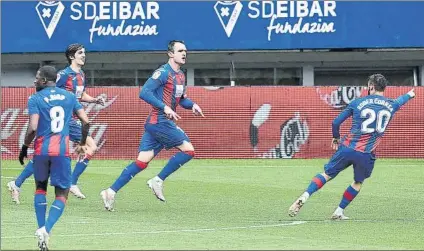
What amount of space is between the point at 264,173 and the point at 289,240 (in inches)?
470

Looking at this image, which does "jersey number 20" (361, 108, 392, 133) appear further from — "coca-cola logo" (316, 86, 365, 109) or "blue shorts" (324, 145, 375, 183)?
"coca-cola logo" (316, 86, 365, 109)

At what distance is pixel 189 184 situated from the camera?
21.1 m

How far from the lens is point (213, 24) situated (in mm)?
36312

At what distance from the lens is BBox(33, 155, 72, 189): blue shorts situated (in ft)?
38.3

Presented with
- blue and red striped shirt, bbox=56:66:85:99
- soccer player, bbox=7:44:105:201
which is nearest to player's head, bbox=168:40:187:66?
soccer player, bbox=7:44:105:201

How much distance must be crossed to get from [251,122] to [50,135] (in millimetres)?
17726

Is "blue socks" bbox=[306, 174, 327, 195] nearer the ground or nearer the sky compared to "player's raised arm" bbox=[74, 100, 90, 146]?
nearer the ground

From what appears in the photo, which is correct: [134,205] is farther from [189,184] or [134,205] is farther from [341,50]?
[341,50]

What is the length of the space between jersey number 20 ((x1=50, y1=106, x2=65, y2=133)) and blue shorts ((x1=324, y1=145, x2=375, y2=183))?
445cm

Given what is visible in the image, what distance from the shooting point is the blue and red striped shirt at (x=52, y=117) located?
37.7 ft

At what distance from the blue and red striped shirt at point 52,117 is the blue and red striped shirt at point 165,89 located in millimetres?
3926

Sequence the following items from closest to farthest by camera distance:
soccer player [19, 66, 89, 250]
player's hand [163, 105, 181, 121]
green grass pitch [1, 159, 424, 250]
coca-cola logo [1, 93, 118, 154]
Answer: soccer player [19, 66, 89, 250], green grass pitch [1, 159, 424, 250], player's hand [163, 105, 181, 121], coca-cola logo [1, 93, 118, 154]

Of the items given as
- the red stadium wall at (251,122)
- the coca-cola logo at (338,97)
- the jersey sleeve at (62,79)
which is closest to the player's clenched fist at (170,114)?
the jersey sleeve at (62,79)

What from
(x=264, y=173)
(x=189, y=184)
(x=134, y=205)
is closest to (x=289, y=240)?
(x=134, y=205)
